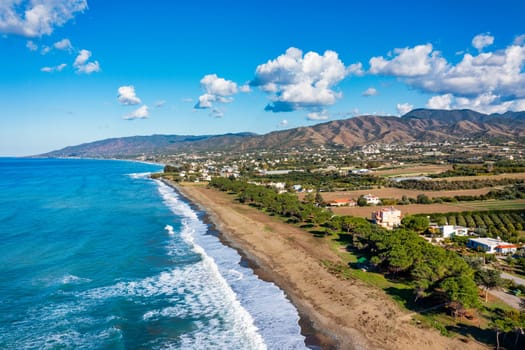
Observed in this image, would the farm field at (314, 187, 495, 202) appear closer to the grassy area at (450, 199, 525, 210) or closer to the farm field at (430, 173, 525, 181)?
the grassy area at (450, 199, 525, 210)

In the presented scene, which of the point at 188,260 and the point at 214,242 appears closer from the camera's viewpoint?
the point at 188,260

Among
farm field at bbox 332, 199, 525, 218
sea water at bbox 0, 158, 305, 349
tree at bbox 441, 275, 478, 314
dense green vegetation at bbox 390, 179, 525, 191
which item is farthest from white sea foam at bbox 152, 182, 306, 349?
dense green vegetation at bbox 390, 179, 525, 191

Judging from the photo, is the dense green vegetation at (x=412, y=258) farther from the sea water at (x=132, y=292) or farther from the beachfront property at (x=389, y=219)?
the sea water at (x=132, y=292)

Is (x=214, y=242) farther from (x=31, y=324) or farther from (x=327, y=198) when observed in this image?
(x=327, y=198)

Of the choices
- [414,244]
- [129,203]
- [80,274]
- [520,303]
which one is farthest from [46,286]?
[129,203]

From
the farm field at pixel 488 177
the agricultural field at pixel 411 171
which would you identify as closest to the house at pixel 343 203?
the farm field at pixel 488 177

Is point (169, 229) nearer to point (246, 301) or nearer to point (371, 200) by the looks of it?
point (246, 301)
